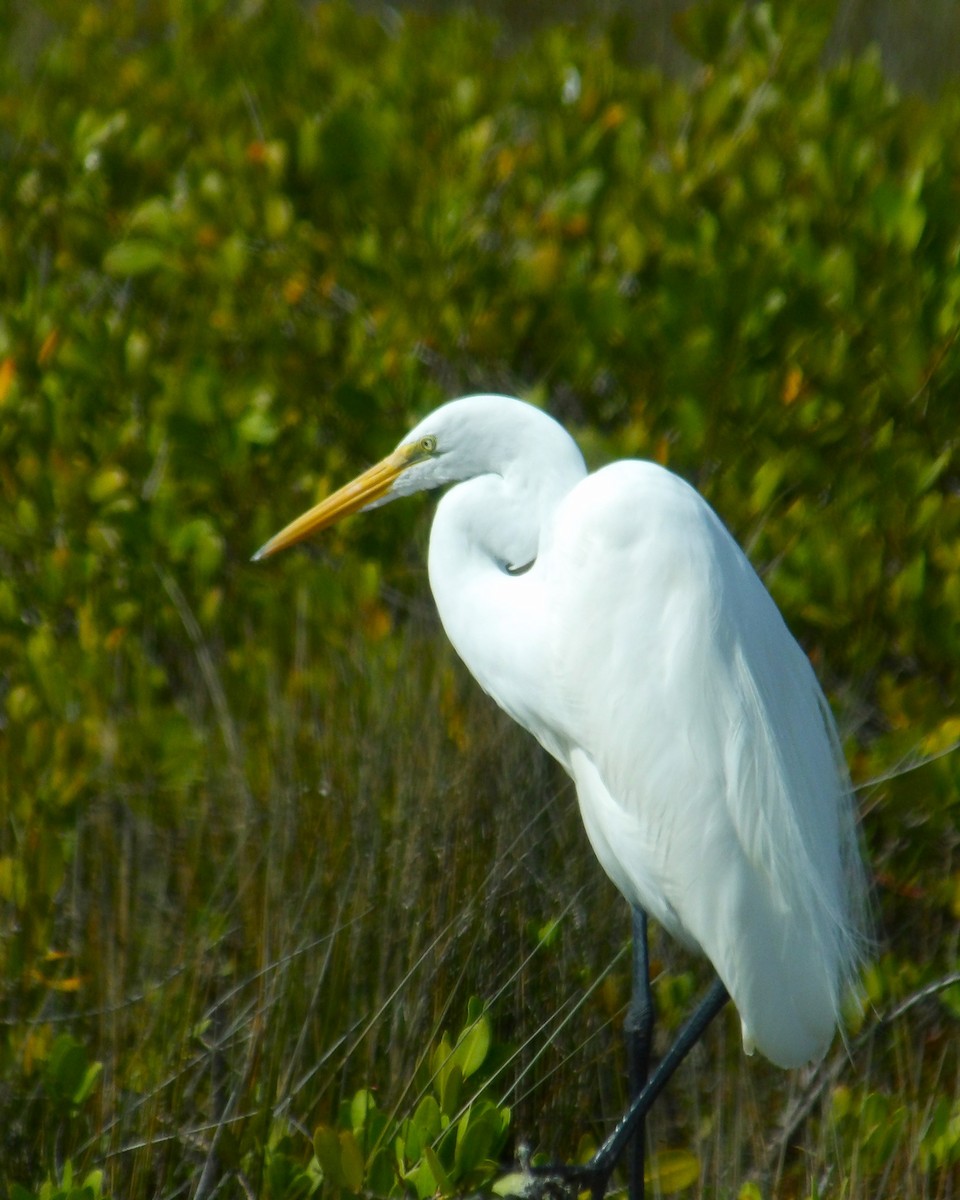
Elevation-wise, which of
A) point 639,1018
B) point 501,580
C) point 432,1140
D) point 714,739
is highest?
point 501,580

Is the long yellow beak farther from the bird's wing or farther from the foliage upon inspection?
the foliage

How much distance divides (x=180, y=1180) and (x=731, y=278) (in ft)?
5.28

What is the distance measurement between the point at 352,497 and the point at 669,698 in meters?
0.58

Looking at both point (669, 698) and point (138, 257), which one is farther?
point (138, 257)

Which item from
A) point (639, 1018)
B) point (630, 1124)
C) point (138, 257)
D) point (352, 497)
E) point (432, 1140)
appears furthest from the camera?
point (138, 257)

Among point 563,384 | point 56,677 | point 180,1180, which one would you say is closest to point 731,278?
point 563,384

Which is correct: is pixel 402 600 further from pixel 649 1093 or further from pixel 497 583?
pixel 649 1093

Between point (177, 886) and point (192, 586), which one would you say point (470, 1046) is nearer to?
point (177, 886)

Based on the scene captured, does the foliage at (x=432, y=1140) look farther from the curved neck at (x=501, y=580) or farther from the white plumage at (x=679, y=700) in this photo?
the curved neck at (x=501, y=580)

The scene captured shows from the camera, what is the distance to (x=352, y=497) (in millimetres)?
2107

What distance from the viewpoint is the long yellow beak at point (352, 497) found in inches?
79.6

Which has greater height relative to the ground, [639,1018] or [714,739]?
[714,739]

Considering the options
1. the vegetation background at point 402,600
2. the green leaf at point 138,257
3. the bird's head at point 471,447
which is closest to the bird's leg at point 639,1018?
the vegetation background at point 402,600

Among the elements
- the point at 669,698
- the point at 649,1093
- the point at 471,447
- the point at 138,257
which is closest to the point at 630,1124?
the point at 649,1093
